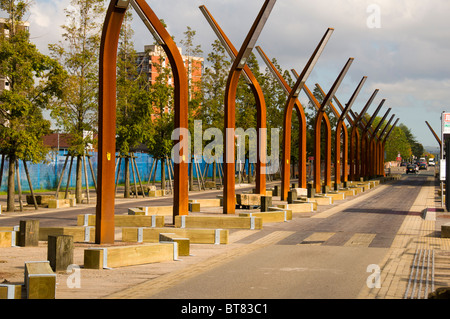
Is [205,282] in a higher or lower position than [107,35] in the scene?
lower

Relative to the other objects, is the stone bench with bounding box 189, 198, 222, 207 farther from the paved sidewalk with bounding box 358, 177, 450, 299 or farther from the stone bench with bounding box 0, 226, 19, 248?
the stone bench with bounding box 0, 226, 19, 248

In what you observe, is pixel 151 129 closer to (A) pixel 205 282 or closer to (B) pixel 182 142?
(B) pixel 182 142

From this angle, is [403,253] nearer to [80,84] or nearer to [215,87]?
[80,84]

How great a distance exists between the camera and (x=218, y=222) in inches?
800

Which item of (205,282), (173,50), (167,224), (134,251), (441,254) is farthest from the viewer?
(167,224)

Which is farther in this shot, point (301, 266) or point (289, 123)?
point (289, 123)

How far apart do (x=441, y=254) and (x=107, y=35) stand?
977cm

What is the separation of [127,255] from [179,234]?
3.99 metres

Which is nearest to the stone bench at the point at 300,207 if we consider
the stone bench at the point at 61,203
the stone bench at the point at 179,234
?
the stone bench at the point at 179,234

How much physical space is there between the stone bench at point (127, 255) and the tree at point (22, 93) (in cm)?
1521

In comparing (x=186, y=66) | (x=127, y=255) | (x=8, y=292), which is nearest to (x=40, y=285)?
(x=8, y=292)

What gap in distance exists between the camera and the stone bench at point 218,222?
19.6 meters

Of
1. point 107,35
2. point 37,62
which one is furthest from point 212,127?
point 107,35
